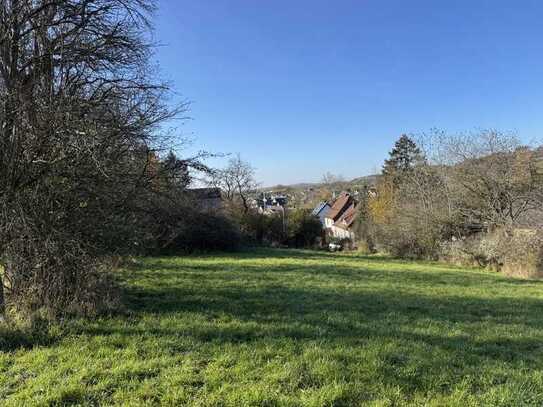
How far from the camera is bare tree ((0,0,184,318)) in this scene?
4812mm

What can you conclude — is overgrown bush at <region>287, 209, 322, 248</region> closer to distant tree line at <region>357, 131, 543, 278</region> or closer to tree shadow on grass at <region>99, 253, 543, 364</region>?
distant tree line at <region>357, 131, 543, 278</region>

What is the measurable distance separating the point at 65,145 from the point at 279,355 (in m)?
3.66

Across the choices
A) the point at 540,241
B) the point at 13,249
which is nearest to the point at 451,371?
the point at 13,249

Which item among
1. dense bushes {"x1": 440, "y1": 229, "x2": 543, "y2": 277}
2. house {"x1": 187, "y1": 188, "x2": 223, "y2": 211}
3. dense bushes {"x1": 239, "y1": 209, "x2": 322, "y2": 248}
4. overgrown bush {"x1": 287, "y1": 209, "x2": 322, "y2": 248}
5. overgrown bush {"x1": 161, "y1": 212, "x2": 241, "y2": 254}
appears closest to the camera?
house {"x1": 187, "y1": 188, "x2": 223, "y2": 211}

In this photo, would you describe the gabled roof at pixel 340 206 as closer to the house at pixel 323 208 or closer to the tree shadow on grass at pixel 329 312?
the house at pixel 323 208

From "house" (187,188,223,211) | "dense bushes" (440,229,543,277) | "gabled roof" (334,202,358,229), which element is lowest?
"dense bushes" (440,229,543,277)

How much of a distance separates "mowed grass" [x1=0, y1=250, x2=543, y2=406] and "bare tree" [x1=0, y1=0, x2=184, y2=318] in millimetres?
1086

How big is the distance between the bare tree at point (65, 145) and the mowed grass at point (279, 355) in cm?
109

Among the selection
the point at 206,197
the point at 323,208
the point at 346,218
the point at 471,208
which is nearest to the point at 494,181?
the point at 471,208

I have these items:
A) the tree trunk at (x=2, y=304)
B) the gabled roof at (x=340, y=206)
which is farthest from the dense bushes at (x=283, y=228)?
the tree trunk at (x=2, y=304)

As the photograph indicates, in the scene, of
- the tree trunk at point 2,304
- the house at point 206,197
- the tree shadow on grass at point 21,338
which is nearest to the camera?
the tree shadow on grass at point 21,338

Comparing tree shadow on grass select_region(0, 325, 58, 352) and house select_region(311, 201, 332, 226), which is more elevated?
house select_region(311, 201, 332, 226)

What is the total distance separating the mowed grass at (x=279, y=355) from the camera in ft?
10.7

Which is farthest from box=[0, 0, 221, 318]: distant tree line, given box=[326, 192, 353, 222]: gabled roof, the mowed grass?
box=[326, 192, 353, 222]: gabled roof
